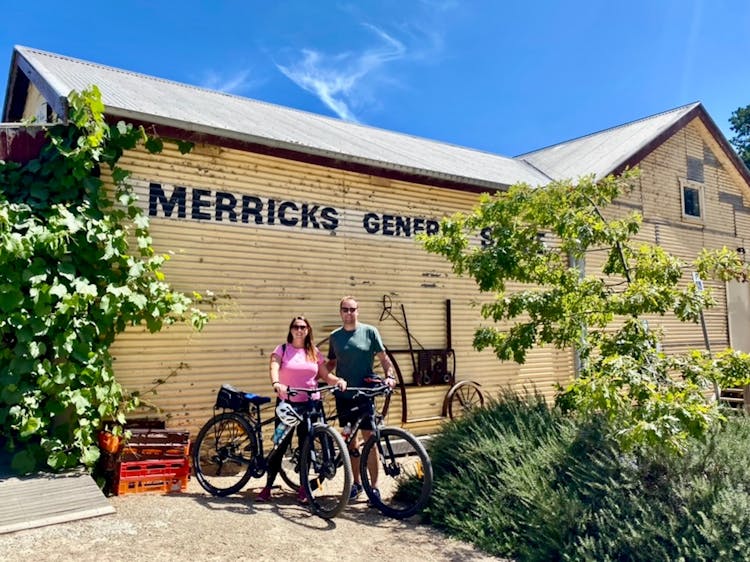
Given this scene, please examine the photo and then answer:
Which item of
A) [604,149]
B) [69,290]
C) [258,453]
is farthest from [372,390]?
[604,149]

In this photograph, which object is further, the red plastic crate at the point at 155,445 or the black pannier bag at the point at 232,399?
the black pannier bag at the point at 232,399

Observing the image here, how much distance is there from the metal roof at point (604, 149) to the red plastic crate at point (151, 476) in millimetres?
8660

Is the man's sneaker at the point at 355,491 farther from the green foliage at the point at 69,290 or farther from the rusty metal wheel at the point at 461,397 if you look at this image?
the rusty metal wheel at the point at 461,397

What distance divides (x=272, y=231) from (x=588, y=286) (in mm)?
3774

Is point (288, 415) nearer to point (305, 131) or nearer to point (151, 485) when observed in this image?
point (151, 485)

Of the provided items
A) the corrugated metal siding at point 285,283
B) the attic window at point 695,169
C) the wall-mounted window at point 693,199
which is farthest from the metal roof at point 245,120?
the attic window at point 695,169

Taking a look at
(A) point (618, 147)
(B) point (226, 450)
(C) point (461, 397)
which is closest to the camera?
(B) point (226, 450)

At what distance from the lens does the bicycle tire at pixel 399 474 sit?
472 centimetres

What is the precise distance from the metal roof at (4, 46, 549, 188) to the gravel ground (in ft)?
12.7

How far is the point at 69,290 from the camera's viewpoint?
5.16 meters

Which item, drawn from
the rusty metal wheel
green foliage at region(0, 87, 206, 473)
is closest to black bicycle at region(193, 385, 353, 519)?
green foliage at region(0, 87, 206, 473)

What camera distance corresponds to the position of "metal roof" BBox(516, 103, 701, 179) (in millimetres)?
11812

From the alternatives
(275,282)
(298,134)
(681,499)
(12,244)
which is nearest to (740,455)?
(681,499)

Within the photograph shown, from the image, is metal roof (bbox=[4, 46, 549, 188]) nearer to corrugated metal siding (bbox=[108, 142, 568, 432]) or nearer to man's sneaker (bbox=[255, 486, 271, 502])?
corrugated metal siding (bbox=[108, 142, 568, 432])
